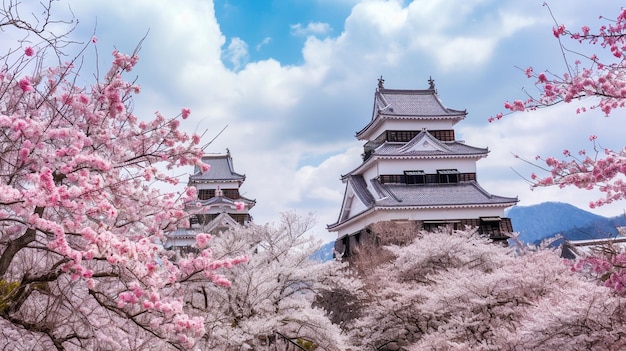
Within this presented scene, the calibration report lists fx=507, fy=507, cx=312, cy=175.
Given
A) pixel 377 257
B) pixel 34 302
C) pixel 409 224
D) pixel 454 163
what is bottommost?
pixel 34 302

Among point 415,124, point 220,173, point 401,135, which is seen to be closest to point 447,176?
point 401,135

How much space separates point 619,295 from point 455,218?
1880 cm

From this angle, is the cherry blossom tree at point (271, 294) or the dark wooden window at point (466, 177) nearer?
the cherry blossom tree at point (271, 294)

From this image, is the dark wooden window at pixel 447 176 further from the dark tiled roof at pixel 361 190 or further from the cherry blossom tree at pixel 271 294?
the cherry blossom tree at pixel 271 294

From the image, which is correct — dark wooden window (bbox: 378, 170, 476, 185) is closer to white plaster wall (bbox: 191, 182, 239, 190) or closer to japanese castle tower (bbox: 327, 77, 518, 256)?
japanese castle tower (bbox: 327, 77, 518, 256)

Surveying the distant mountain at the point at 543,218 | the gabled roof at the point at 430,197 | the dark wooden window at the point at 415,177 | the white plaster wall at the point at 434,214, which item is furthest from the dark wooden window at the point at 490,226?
the distant mountain at the point at 543,218

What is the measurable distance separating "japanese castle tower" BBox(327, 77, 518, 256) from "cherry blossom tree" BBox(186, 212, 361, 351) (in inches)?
461

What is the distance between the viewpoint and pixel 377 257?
19797 millimetres

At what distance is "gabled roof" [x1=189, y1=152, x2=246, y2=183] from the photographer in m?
33.8

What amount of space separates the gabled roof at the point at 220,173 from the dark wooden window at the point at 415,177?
41.1ft

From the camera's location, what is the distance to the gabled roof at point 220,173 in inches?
1329

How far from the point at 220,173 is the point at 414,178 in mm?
14281

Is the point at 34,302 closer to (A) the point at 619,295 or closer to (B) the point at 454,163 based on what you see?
(A) the point at 619,295

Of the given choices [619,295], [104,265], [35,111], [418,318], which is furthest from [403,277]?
[35,111]
